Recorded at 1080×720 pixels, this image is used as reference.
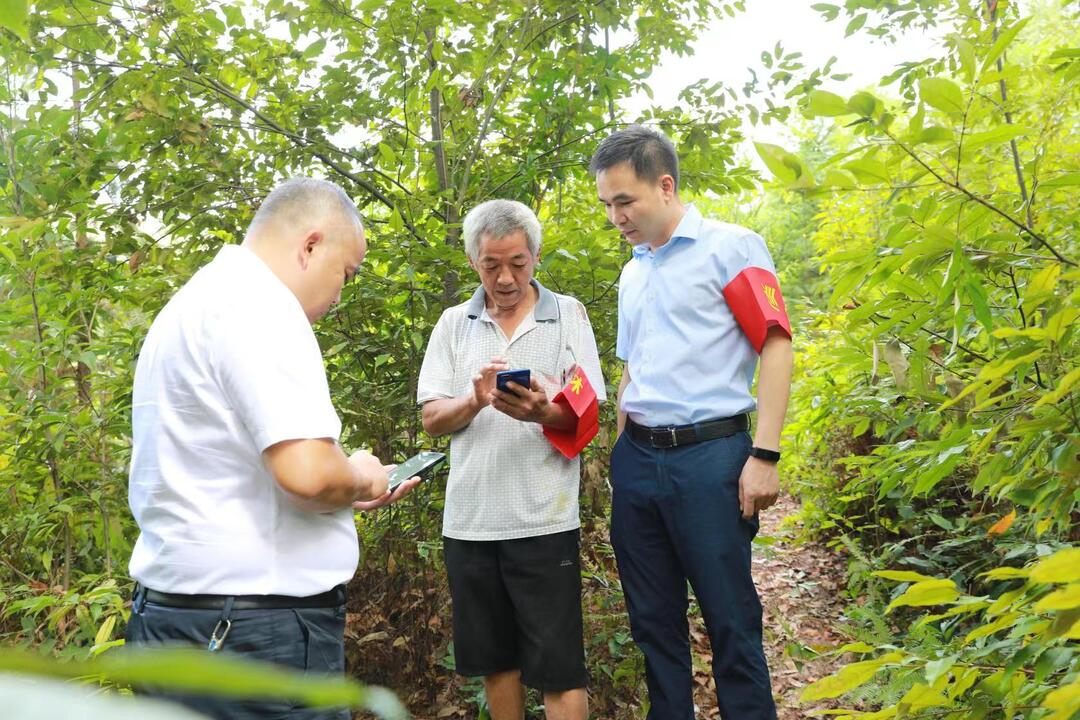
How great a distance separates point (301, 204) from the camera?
6.40ft

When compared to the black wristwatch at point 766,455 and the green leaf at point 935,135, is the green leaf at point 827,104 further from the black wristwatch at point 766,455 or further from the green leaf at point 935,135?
the black wristwatch at point 766,455

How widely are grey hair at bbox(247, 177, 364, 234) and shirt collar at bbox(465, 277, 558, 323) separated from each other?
1169 millimetres

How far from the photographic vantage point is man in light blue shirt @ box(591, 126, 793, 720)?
8.99ft

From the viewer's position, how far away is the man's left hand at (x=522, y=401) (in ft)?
9.00

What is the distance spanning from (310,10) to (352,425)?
5.99ft

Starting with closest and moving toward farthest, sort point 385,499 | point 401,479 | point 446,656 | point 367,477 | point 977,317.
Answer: point 977,317, point 367,477, point 385,499, point 401,479, point 446,656

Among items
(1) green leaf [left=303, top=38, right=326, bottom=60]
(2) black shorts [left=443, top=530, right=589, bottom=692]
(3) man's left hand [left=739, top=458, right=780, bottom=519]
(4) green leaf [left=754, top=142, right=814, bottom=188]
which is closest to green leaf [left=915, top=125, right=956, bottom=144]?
(4) green leaf [left=754, top=142, right=814, bottom=188]

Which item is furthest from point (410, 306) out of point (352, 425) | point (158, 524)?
point (158, 524)

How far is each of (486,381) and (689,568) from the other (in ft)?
2.96

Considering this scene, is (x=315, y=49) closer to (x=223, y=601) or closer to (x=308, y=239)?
(x=308, y=239)

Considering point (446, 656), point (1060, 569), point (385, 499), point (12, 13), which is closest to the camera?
point (12, 13)

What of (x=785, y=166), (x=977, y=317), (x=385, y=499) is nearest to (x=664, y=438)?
(x=385, y=499)

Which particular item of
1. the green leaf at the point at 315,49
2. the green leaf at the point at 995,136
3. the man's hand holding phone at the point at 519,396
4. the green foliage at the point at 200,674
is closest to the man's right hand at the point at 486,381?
the man's hand holding phone at the point at 519,396

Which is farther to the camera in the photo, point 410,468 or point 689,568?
point 689,568
